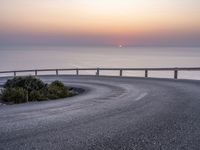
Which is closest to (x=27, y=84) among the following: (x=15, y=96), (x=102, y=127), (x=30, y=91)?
(x=30, y=91)

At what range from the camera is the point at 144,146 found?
23.3ft

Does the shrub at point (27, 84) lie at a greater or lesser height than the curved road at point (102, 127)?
greater

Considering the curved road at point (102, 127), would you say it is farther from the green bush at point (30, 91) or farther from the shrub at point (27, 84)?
the shrub at point (27, 84)

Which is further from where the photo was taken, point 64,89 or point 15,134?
point 64,89

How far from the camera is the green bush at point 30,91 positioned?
17688 millimetres

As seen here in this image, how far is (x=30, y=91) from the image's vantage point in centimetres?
1991

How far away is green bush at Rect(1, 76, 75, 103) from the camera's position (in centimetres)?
1769

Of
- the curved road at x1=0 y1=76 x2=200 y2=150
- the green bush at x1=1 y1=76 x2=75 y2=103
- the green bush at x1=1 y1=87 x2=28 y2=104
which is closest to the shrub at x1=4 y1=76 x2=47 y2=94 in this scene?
the green bush at x1=1 y1=76 x2=75 y2=103

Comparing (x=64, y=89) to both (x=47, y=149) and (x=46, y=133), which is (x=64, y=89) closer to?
(x=46, y=133)

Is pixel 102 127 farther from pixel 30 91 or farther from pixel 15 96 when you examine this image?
pixel 30 91

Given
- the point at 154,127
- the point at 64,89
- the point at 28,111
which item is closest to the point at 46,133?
the point at 154,127

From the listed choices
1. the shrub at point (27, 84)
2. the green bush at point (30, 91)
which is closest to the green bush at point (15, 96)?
the green bush at point (30, 91)

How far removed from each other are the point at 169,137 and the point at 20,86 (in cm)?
1402

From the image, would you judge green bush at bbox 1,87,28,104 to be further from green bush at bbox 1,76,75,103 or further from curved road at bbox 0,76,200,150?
curved road at bbox 0,76,200,150
